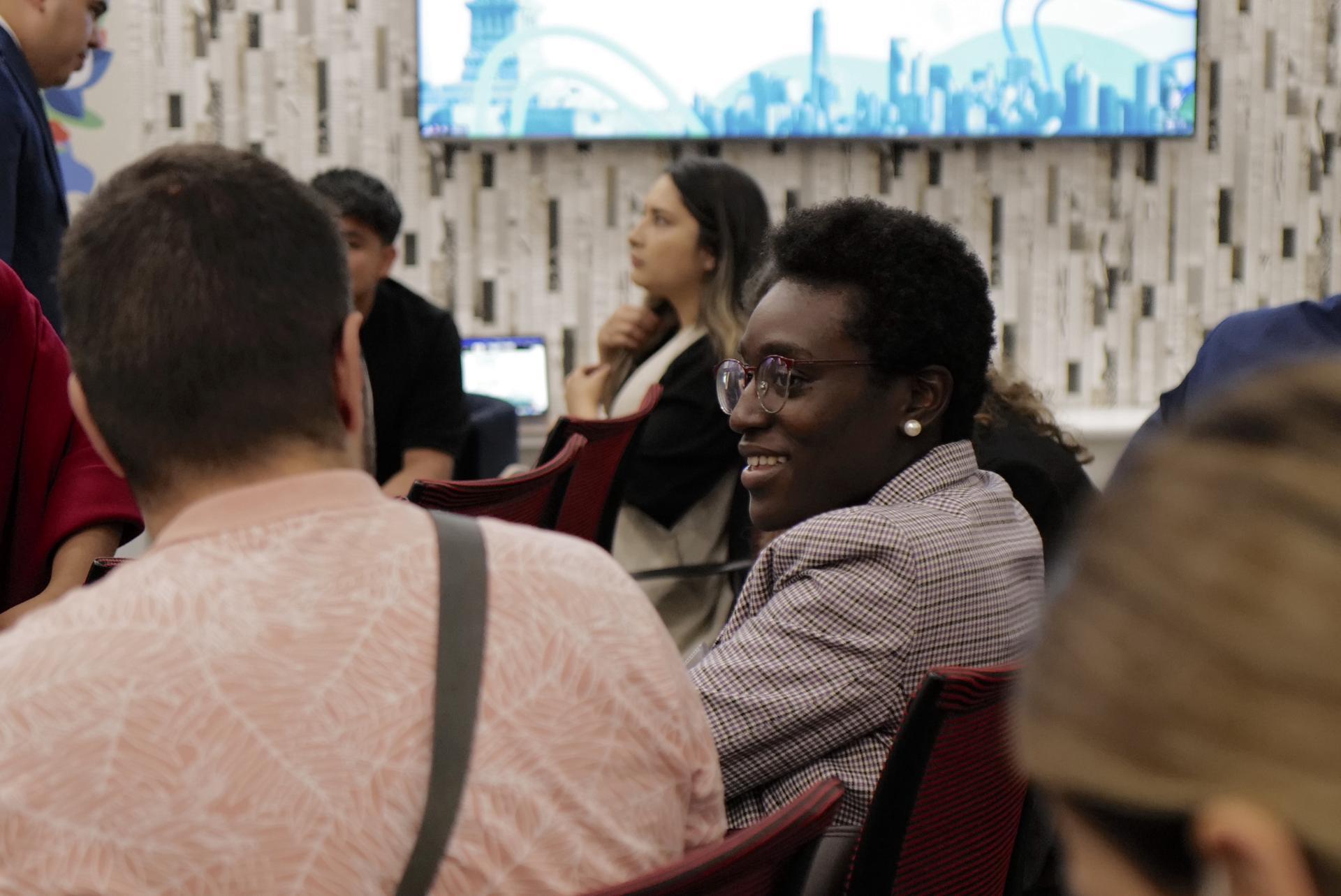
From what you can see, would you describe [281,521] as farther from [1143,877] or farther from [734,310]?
[734,310]

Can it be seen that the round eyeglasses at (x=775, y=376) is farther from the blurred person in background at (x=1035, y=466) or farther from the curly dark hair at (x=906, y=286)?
the blurred person in background at (x=1035, y=466)

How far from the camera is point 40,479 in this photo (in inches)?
63.1

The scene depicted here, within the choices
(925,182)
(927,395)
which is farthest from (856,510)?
(925,182)

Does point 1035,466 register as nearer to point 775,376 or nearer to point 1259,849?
point 775,376

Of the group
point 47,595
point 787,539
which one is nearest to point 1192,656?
point 787,539

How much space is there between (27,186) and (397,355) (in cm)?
114

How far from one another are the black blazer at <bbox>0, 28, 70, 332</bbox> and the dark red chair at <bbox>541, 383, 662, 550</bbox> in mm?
861

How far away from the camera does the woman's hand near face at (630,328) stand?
3.39 meters

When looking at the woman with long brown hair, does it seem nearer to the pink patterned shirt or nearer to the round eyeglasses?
the round eyeglasses

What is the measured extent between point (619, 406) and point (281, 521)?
7.69 feet

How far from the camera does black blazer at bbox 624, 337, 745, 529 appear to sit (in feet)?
9.46

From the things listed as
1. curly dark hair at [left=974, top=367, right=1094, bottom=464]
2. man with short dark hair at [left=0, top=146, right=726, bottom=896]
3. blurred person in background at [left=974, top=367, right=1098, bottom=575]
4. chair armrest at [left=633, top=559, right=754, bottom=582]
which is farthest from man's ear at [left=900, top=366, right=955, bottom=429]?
chair armrest at [left=633, top=559, right=754, bottom=582]

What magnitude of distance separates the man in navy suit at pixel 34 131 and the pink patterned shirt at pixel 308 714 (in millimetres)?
1666

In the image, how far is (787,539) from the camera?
54.7 inches
